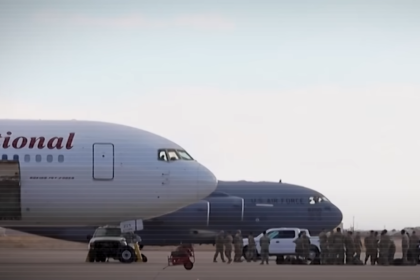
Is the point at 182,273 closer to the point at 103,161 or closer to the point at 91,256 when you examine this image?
the point at 103,161

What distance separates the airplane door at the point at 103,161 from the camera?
1806cm

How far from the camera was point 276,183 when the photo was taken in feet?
101

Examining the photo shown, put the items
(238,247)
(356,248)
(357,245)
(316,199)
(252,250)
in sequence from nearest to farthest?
(356,248) → (357,245) → (238,247) → (252,250) → (316,199)

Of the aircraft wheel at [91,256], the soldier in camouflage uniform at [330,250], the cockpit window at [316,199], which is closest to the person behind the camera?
the aircraft wheel at [91,256]

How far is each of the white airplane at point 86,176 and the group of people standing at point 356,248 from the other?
349cm

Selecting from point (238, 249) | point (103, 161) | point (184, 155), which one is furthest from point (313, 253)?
point (103, 161)

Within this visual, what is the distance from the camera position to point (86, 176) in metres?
18.0

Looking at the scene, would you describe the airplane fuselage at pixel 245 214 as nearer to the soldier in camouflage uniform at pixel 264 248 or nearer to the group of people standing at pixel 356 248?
the soldier in camouflage uniform at pixel 264 248

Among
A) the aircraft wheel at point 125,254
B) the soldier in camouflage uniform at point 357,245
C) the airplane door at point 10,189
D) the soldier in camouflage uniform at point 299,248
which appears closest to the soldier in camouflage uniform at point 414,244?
the soldier in camouflage uniform at point 357,245

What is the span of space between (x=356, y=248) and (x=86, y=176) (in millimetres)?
6782

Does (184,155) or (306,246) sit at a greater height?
(184,155)

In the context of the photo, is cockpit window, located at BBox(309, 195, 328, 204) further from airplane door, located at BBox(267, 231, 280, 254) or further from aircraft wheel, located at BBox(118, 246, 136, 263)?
aircraft wheel, located at BBox(118, 246, 136, 263)

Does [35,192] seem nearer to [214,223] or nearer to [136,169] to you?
[136,169]

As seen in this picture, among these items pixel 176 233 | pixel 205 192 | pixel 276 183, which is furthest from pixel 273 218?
pixel 205 192
